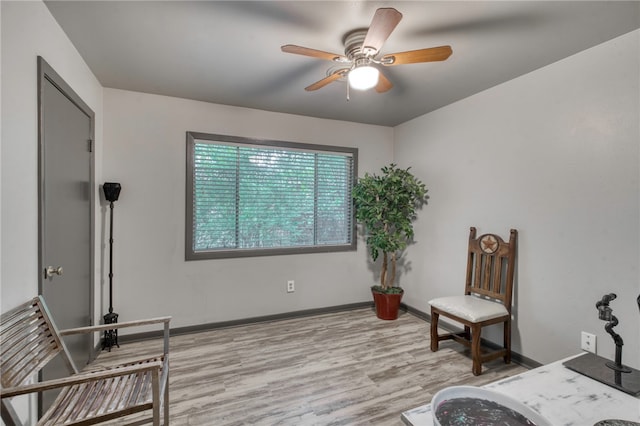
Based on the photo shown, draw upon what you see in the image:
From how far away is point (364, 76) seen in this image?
1846 mm

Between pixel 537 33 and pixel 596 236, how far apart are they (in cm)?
146

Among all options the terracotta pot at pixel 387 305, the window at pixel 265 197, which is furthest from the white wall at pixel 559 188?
the window at pixel 265 197

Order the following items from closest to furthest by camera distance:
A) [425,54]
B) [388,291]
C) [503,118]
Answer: [425,54] → [503,118] → [388,291]

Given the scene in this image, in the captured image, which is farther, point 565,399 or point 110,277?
point 110,277

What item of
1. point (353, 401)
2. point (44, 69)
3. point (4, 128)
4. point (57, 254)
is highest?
point (44, 69)

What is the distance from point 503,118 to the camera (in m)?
2.66

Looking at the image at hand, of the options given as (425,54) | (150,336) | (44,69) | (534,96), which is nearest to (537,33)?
(534,96)

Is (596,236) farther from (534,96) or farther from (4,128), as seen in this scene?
(4,128)

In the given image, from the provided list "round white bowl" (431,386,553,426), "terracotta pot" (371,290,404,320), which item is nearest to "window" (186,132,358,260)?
"terracotta pot" (371,290,404,320)

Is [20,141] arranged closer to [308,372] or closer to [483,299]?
[308,372]

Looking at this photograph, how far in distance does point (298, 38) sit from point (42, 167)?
5.67ft

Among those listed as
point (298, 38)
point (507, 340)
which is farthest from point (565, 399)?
point (298, 38)

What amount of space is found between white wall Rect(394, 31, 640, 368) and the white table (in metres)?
1.18

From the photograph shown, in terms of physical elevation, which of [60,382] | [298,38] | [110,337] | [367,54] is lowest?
[110,337]
